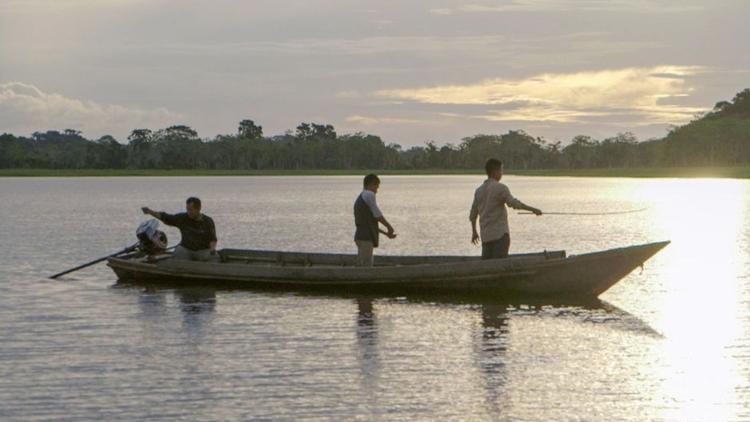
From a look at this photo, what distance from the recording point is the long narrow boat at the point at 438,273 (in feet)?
65.1

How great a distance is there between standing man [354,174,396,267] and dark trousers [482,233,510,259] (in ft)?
5.82

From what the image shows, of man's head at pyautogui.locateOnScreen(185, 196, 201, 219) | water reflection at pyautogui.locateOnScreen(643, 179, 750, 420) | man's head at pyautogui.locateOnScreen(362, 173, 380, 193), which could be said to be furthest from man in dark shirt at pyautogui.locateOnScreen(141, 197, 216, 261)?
water reflection at pyautogui.locateOnScreen(643, 179, 750, 420)

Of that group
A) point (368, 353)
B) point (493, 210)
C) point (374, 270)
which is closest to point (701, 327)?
point (493, 210)

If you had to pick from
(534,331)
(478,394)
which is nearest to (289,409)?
(478,394)

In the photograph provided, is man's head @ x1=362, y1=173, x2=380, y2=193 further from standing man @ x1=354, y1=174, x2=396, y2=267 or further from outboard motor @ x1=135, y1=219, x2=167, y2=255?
outboard motor @ x1=135, y1=219, x2=167, y2=255

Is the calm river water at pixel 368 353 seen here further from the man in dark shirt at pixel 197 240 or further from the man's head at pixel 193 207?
the man's head at pixel 193 207

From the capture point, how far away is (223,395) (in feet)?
40.2

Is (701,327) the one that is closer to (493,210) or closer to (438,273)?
(493,210)

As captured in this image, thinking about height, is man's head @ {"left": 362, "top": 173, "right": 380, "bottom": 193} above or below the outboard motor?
above

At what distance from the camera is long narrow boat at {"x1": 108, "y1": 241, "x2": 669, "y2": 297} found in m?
19.8

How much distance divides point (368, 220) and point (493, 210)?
2590 millimetres

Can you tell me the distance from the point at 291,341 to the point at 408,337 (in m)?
1.73

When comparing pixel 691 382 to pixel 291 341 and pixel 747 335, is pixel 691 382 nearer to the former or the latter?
pixel 747 335

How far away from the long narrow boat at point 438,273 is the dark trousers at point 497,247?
30 cm
